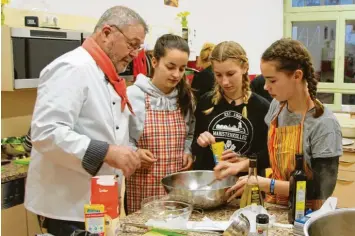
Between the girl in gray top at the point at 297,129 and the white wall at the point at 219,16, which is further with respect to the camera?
the white wall at the point at 219,16

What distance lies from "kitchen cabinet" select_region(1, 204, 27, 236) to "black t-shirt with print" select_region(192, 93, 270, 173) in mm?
1168

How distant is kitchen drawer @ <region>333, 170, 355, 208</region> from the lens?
3.12 meters

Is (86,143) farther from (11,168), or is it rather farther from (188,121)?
(11,168)

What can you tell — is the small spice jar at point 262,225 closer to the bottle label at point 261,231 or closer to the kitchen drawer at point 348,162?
the bottle label at point 261,231

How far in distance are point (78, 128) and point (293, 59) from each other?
791mm

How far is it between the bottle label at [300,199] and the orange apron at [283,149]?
0.12 metres

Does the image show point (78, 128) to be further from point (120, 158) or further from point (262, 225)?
point (262, 225)

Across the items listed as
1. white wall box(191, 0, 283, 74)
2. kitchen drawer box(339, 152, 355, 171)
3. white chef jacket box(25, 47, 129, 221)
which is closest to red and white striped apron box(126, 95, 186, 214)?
white chef jacket box(25, 47, 129, 221)

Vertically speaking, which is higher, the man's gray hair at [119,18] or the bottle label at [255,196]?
the man's gray hair at [119,18]

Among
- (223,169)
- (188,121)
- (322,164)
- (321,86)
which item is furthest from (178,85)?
(321,86)

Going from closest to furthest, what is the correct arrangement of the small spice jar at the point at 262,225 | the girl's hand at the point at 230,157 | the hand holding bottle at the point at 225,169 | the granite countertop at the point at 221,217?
the small spice jar at the point at 262,225 → the granite countertop at the point at 221,217 → the hand holding bottle at the point at 225,169 → the girl's hand at the point at 230,157

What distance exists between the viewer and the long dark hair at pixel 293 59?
1.42 m

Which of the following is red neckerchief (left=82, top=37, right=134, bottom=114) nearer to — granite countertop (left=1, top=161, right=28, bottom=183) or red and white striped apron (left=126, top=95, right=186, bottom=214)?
red and white striped apron (left=126, top=95, right=186, bottom=214)

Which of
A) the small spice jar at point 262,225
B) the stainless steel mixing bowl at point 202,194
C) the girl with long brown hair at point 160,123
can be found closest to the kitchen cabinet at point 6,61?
the girl with long brown hair at point 160,123
